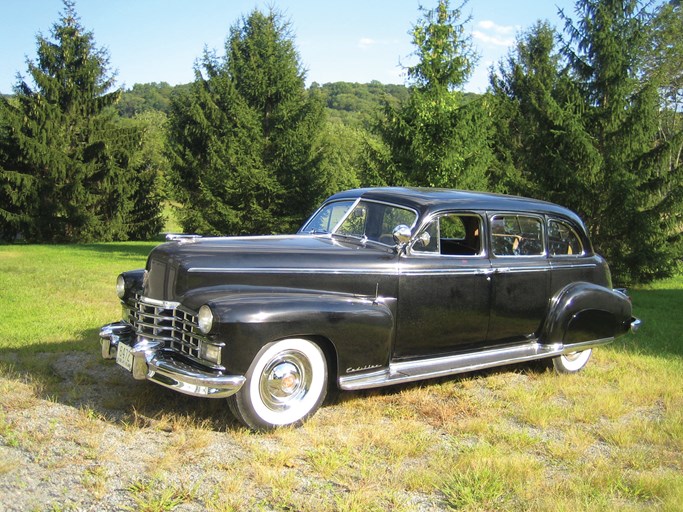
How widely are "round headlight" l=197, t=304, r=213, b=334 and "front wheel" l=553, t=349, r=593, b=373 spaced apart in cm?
395

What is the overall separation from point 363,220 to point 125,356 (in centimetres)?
238

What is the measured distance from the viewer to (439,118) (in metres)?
12.0

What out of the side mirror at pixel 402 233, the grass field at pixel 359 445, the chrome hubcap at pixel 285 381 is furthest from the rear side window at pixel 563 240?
the chrome hubcap at pixel 285 381

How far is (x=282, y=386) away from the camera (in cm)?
427

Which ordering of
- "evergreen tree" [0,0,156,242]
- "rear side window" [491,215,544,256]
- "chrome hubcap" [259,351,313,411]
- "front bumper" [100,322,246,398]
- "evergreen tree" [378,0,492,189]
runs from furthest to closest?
"evergreen tree" [0,0,156,242]
"evergreen tree" [378,0,492,189]
"rear side window" [491,215,544,256]
"chrome hubcap" [259,351,313,411]
"front bumper" [100,322,246,398]

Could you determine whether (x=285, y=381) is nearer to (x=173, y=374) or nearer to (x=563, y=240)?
(x=173, y=374)

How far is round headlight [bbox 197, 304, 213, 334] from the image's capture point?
393cm

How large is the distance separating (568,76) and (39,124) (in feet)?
68.6

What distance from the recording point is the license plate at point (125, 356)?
4.15 m

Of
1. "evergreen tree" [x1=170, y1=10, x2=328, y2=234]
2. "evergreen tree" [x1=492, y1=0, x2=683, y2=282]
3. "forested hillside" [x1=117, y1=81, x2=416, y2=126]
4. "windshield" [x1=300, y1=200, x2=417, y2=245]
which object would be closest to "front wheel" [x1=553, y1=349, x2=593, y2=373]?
"windshield" [x1=300, y1=200, x2=417, y2=245]

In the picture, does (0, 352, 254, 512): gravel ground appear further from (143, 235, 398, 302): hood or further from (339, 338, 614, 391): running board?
(339, 338, 614, 391): running board

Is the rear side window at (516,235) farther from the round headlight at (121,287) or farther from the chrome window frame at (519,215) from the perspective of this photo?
the round headlight at (121,287)

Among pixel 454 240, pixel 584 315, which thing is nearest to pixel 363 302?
pixel 454 240

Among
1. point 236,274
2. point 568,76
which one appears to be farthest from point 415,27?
point 236,274
